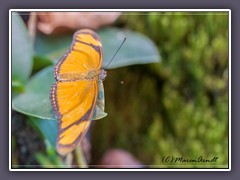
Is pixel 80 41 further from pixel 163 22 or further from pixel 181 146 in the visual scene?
pixel 181 146

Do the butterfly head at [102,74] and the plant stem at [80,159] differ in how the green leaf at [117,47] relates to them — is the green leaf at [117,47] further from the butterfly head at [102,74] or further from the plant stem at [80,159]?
the plant stem at [80,159]

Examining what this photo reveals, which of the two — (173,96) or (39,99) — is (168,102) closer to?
(173,96)

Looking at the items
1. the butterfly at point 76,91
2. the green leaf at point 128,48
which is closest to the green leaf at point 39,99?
the butterfly at point 76,91

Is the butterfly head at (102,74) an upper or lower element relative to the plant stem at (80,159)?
upper

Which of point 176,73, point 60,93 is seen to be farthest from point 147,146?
point 60,93

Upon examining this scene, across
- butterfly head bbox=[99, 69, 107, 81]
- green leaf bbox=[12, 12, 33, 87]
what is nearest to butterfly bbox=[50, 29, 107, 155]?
butterfly head bbox=[99, 69, 107, 81]

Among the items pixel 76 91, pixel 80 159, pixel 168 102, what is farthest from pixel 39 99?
pixel 168 102
